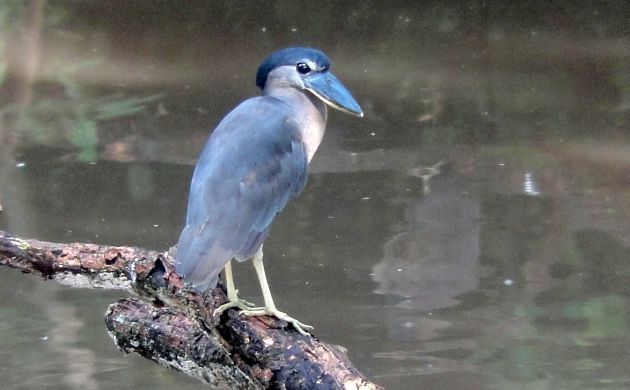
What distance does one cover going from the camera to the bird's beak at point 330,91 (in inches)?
103

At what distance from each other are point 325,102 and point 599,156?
9.12 ft

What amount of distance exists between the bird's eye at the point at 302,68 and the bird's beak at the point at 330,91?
0.05 feet

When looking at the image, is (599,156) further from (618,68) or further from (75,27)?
(75,27)

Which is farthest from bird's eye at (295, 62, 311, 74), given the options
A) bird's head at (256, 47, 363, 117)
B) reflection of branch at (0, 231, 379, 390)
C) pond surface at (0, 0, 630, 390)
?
pond surface at (0, 0, 630, 390)

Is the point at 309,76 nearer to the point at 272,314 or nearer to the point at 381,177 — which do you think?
the point at 272,314

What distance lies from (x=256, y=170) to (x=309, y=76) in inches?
14.3

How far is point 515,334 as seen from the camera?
11.8 ft

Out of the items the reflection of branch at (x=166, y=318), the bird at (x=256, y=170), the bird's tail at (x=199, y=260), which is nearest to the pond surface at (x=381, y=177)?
the reflection of branch at (x=166, y=318)

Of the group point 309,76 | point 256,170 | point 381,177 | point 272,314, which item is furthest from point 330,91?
point 381,177

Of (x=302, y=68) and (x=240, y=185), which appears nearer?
(x=240, y=185)

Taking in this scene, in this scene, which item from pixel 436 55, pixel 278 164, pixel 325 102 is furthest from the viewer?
pixel 436 55

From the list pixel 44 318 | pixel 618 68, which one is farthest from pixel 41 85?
pixel 618 68

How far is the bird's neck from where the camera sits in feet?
8.67

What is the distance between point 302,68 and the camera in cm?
267
